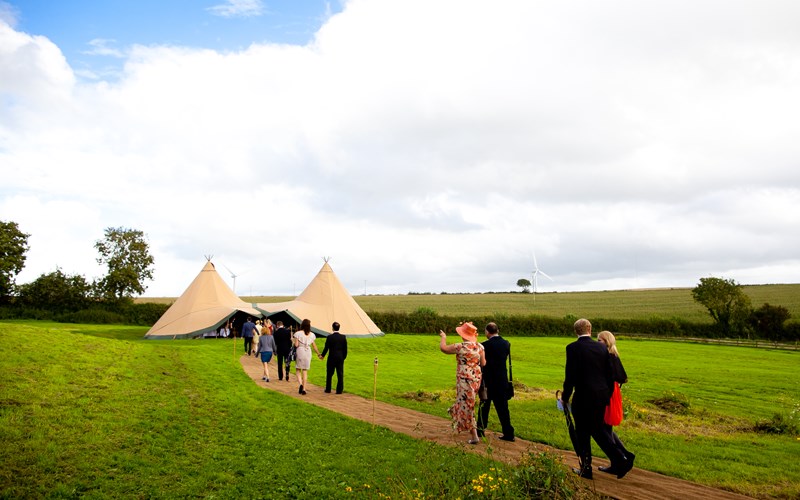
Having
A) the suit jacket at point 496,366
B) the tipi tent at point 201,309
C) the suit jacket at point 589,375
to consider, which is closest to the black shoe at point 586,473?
the suit jacket at point 589,375

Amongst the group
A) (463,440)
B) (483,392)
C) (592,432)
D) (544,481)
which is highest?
(483,392)

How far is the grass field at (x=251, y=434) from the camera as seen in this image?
6.93 m

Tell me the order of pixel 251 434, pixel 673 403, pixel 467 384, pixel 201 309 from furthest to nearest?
pixel 201 309 < pixel 673 403 < pixel 251 434 < pixel 467 384

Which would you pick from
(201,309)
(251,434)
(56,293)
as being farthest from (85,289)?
(251,434)

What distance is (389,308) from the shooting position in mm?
71812

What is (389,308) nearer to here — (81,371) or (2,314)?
(2,314)

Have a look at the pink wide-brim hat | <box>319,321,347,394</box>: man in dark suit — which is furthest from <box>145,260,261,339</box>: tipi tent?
the pink wide-brim hat

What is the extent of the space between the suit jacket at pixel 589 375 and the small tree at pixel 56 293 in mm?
54940

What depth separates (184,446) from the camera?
848 cm

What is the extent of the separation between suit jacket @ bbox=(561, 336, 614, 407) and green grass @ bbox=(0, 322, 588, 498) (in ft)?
5.34

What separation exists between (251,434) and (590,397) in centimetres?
572

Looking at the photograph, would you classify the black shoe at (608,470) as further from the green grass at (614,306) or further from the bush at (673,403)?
the green grass at (614,306)

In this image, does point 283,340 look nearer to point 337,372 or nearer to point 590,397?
point 337,372

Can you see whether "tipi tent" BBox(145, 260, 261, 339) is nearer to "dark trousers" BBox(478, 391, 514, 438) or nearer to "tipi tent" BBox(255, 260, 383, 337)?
"tipi tent" BBox(255, 260, 383, 337)
